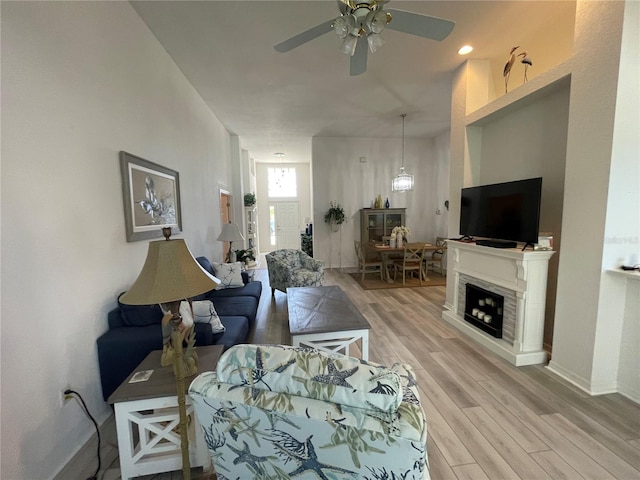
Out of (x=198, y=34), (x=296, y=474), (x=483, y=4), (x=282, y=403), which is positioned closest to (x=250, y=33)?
(x=198, y=34)

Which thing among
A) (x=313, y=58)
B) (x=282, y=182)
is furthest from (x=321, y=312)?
(x=282, y=182)

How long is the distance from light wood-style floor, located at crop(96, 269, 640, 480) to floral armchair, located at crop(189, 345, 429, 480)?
34.1 inches

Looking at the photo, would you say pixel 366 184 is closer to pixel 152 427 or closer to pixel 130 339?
pixel 130 339

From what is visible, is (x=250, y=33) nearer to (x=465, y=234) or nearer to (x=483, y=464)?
(x=465, y=234)

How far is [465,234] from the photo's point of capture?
3.35 m

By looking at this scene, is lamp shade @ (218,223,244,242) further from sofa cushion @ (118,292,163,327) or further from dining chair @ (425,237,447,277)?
dining chair @ (425,237,447,277)

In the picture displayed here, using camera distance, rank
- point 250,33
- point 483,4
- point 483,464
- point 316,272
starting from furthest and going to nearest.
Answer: point 316,272, point 250,33, point 483,4, point 483,464

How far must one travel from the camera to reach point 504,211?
276cm

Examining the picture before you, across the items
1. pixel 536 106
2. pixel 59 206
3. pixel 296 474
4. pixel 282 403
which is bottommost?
pixel 296 474

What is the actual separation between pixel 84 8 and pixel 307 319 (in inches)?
109

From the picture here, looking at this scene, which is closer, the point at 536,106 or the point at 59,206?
the point at 59,206

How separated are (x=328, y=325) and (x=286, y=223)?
7.98 meters

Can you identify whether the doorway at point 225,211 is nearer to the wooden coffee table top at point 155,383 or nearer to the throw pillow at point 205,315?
the throw pillow at point 205,315

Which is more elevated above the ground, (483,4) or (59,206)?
(483,4)
